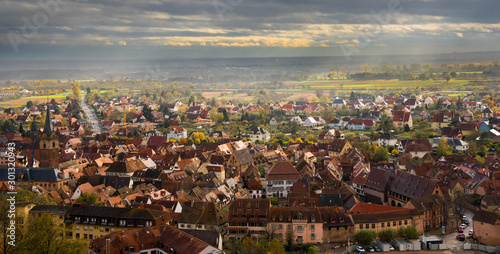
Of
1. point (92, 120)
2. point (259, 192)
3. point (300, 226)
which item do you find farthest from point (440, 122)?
point (92, 120)

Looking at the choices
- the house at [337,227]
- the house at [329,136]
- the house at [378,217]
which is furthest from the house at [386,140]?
the house at [337,227]

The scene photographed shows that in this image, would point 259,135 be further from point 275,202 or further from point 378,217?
point 378,217

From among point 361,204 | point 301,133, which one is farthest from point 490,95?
point 361,204

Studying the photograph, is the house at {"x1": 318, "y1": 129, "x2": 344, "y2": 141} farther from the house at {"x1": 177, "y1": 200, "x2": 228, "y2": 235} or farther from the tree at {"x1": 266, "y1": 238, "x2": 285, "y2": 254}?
the tree at {"x1": 266, "y1": 238, "x2": 285, "y2": 254}

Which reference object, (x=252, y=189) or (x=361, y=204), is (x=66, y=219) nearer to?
(x=252, y=189)

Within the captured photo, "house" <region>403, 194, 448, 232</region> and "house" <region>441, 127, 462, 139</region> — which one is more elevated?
"house" <region>441, 127, 462, 139</region>

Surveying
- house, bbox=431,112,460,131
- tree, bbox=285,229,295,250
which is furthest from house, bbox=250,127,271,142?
tree, bbox=285,229,295,250
